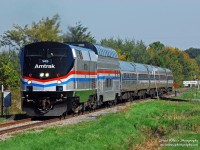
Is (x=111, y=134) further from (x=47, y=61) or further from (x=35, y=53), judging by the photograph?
(x=35, y=53)

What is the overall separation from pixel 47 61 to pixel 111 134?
24.6 ft

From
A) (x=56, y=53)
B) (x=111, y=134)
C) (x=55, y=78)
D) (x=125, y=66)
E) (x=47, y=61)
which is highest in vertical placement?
(x=125, y=66)

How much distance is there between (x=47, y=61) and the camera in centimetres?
2538

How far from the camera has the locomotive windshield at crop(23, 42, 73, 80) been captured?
25.2 meters

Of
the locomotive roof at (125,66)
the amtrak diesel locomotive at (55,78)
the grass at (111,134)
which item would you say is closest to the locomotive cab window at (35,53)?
the amtrak diesel locomotive at (55,78)

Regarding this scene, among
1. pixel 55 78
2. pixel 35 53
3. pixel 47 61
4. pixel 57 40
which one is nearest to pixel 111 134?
pixel 55 78

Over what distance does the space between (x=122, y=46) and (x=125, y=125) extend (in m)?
109

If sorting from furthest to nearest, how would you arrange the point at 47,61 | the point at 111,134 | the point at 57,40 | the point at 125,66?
the point at 57,40 → the point at 125,66 → the point at 47,61 → the point at 111,134

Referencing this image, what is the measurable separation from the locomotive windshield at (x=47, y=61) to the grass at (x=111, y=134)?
11.9ft

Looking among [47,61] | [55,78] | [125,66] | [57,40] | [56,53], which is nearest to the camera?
[55,78]

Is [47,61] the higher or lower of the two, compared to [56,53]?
lower

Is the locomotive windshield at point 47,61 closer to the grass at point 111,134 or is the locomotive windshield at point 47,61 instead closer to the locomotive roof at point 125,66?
the grass at point 111,134

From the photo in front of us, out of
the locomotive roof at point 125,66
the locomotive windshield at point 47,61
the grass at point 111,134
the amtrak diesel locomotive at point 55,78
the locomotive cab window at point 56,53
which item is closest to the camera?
the grass at point 111,134

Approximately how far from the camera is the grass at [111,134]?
15780 mm
